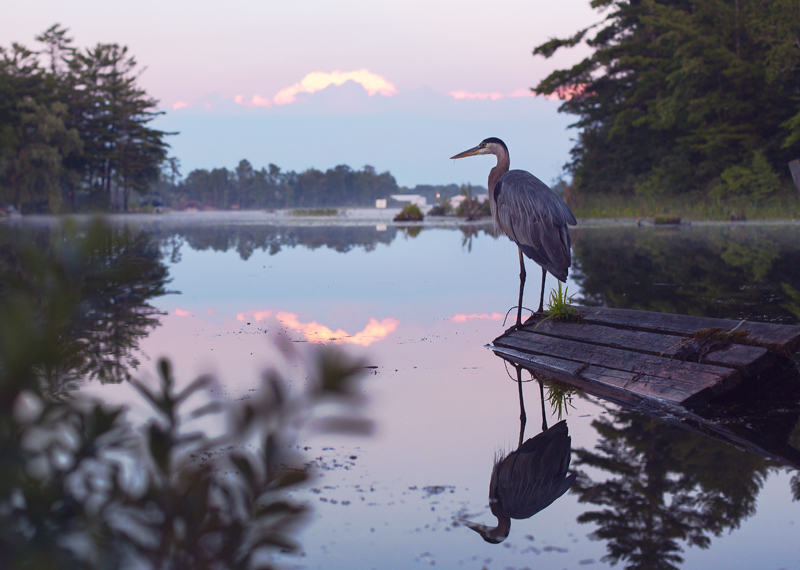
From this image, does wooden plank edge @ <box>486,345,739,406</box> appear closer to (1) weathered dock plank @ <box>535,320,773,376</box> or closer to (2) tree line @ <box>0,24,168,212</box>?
(1) weathered dock plank @ <box>535,320,773,376</box>

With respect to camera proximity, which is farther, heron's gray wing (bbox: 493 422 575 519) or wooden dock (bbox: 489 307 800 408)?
wooden dock (bbox: 489 307 800 408)

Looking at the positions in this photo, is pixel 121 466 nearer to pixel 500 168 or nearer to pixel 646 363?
pixel 646 363

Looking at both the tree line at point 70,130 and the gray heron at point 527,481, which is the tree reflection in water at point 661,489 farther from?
the tree line at point 70,130

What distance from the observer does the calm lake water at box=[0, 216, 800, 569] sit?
2.67 m

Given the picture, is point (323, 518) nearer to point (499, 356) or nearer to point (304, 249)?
point (499, 356)

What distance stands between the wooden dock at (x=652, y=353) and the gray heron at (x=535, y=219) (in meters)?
0.53

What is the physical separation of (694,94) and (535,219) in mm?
37366

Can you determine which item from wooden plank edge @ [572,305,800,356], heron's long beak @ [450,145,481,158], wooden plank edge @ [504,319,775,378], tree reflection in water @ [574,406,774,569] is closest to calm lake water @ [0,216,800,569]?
tree reflection in water @ [574,406,774,569]

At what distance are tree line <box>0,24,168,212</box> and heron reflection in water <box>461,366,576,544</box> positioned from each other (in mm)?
45722

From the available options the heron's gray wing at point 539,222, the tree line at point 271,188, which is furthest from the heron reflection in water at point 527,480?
the tree line at point 271,188

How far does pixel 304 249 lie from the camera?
66.0 feet

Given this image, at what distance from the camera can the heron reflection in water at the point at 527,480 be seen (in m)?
2.96

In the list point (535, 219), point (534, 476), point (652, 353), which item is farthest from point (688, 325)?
point (534, 476)

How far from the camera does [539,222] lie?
666 centimetres
